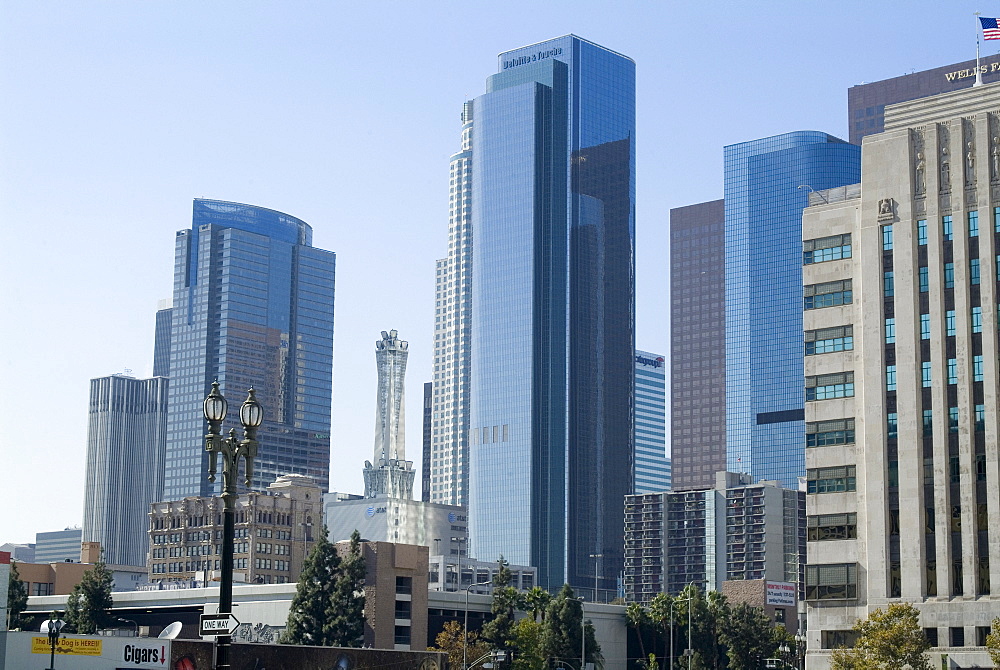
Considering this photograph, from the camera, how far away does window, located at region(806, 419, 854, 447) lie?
12681cm

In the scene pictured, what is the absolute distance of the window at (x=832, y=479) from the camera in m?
126

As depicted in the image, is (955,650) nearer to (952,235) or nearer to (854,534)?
(854,534)

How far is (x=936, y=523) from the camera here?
11975 cm

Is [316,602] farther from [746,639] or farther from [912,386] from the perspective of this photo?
[912,386]

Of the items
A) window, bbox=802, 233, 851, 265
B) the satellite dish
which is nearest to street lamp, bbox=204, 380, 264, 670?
the satellite dish

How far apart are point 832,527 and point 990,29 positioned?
145ft

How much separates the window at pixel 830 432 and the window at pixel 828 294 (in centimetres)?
1075

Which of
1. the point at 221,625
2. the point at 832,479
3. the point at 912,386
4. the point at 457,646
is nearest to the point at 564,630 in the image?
the point at 457,646

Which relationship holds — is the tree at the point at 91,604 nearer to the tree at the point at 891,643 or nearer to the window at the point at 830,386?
the window at the point at 830,386

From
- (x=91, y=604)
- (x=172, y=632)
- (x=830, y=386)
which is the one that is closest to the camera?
(x=172, y=632)

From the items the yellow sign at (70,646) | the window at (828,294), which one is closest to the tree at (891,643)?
the window at (828,294)

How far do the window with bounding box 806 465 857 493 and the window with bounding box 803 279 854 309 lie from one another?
49.1 ft

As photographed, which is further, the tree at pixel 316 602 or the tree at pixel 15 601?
the tree at pixel 15 601

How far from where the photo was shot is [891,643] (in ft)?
357
